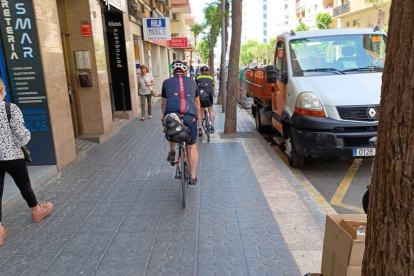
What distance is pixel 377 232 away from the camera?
1517mm

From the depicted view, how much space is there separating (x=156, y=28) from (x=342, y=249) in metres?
14.0

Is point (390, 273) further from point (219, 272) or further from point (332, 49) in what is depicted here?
Result: point (332, 49)

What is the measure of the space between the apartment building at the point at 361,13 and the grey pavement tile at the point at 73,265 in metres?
34.7

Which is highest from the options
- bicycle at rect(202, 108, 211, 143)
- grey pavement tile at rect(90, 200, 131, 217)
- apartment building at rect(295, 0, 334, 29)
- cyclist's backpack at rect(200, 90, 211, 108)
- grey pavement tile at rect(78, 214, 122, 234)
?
apartment building at rect(295, 0, 334, 29)

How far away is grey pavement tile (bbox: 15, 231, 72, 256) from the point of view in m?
3.40

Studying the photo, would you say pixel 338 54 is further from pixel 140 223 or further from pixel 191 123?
pixel 140 223

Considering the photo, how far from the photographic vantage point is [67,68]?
26.8ft

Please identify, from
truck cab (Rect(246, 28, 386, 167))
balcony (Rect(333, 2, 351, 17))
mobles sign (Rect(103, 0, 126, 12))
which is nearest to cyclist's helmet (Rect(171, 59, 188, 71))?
truck cab (Rect(246, 28, 386, 167))

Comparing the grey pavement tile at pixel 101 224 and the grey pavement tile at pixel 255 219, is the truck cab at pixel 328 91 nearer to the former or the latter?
the grey pavement tile at pixel 255 219

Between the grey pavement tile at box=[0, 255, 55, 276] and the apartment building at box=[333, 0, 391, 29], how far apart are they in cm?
3494

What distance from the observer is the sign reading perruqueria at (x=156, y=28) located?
1457 centimetres

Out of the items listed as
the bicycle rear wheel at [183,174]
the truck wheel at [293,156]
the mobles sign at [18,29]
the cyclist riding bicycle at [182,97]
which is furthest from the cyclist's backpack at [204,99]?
the mobles sign at [18,29]

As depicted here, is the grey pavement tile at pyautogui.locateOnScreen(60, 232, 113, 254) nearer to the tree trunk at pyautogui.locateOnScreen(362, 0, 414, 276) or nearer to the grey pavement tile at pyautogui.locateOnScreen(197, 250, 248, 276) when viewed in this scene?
the grey pavement tile at pyautogui.locateOnScreen(197, 250, 248, 276)

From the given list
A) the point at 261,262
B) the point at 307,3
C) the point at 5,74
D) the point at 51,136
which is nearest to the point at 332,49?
the point at 261,262
